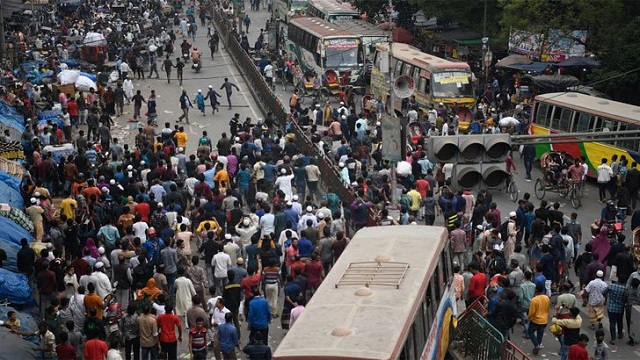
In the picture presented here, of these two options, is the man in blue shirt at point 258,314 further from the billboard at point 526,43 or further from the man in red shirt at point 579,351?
Result: the billboard at point 526,43

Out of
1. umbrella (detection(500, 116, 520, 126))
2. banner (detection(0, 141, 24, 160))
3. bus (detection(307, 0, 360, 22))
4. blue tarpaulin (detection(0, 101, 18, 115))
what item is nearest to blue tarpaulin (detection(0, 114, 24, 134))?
blue tarpaulin (detection(0, 101, 18, 115))

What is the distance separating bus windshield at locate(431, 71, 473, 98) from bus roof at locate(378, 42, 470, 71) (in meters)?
0.25

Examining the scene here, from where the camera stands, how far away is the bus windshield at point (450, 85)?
121ft

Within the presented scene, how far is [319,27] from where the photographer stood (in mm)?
46938

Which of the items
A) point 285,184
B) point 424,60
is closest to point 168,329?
point 285,184

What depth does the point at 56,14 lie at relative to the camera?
2539 inches

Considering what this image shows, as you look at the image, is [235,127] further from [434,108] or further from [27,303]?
[27,303]

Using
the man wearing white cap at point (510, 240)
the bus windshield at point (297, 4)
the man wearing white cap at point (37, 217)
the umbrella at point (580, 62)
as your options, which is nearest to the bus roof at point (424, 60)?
the umbrella at point (580, 62)

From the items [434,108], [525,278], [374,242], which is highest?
[374,242]

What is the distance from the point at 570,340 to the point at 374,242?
3.36 m

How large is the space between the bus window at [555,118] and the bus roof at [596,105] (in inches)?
6.8

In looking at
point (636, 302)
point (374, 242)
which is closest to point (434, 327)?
point (374, 242)

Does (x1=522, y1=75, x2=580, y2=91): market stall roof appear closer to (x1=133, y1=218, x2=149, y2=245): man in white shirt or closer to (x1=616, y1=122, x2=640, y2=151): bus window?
(x1=616, y1=122, x2=640, y2=151): bus window

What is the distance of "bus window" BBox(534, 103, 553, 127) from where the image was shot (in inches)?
1275
